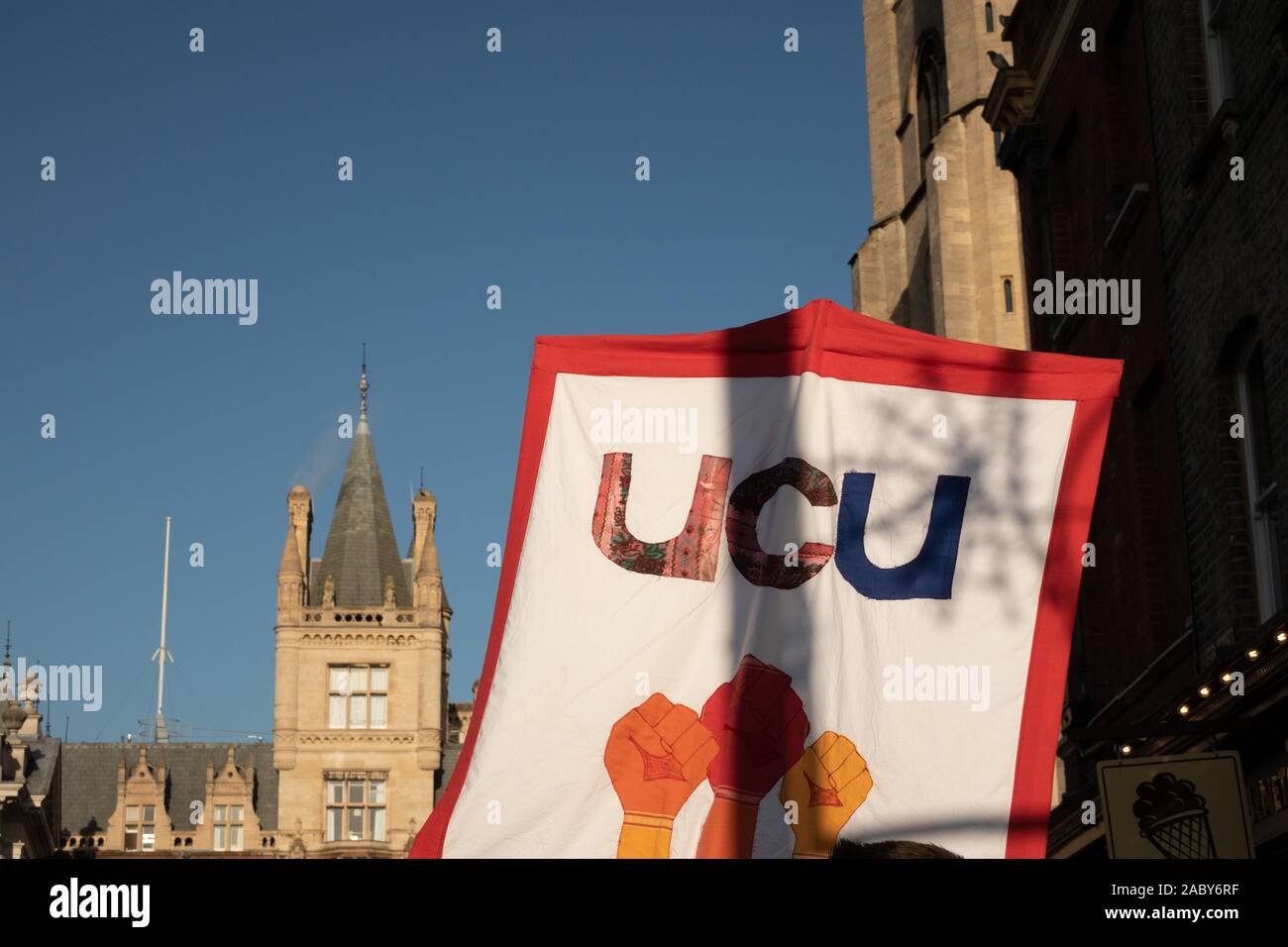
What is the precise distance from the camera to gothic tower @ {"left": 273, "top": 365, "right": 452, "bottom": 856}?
6938 cm

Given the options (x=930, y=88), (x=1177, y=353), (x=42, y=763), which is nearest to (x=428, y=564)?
(x=42, y=763)

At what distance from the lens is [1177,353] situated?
15.6 m

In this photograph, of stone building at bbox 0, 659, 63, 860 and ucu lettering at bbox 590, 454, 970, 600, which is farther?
stone building at bbox 0, 659, 63, 860

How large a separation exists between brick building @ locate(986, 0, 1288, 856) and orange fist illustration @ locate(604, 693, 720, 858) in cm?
476

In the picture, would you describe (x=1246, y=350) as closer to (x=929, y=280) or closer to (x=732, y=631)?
(x=732, y=631)

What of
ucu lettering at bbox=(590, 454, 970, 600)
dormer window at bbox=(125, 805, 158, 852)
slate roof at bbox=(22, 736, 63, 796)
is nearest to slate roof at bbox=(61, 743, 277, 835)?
dormer window at bbox=(125, 805, 158, 852)

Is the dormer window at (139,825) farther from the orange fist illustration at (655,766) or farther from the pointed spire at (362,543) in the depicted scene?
the orange fist illustration at (655,766)

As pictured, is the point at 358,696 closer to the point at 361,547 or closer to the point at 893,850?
the point at 361,547

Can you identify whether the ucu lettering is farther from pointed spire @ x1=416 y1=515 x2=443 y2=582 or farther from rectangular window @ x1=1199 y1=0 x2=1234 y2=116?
pointed spire @ x1=416 y1=515 x2=443 y2=582

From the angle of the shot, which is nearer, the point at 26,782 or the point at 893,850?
the point at 893,850

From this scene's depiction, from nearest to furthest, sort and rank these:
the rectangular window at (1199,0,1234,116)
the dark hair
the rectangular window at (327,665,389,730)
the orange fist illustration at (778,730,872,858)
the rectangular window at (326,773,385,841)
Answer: the dark hair → the orange fist illustration at (778,730,872,858) → the rectangular window at (1199,0,1234,116) → the rectangular window at (326,773,385,841) → the rectangular window at (327,665,389,730)

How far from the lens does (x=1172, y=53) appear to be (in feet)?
50.9

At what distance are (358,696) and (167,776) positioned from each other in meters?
9.39
